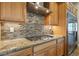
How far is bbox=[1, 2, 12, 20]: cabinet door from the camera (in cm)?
165

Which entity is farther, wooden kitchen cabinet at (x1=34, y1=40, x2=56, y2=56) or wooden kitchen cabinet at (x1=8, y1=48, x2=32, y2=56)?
wooden kitchen cabinet at (x1=34, y1=40, x2=56, y2=56)

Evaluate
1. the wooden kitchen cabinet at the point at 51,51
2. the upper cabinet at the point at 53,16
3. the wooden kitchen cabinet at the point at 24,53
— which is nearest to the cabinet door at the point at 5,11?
the wooden kitchen cabinet at the point at 24,53

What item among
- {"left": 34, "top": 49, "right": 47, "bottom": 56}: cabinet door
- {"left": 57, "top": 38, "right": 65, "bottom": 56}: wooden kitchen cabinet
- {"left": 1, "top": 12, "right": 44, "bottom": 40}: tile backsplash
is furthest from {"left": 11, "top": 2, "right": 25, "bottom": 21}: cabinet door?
{"left": 57, "top": 38, "right": 65, "bottom": 56}: wooden kitchen cabinet

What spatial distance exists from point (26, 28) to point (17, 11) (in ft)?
1.16

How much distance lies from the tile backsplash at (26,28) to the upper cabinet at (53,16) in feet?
0.29

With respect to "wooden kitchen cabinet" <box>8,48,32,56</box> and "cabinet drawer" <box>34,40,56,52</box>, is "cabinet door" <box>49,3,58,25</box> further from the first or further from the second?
"wooden kitchen cabinet" <box>8,48,32,56</box>

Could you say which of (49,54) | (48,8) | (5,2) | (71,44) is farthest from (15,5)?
(71,44)

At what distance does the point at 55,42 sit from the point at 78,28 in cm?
37

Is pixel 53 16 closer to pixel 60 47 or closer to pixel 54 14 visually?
pixel 54 14

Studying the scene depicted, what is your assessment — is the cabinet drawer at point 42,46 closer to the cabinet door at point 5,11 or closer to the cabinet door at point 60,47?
the cabinet door at point 60,47

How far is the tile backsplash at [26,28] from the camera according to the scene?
193 centimetres

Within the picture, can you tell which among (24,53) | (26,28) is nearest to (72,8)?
(26,28)

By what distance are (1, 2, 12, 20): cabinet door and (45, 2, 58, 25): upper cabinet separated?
1.81 ft

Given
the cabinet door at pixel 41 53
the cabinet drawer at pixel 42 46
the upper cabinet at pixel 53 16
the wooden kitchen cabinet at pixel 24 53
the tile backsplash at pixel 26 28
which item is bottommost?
the cabinet door at pixel 41 53
